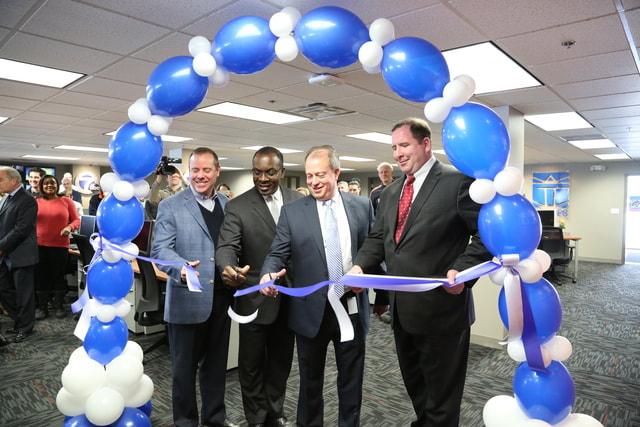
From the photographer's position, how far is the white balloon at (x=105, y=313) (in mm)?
1937

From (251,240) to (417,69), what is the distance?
1.26 metres

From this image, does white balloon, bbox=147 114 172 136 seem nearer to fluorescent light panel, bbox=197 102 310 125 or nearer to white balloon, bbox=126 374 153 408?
white balloon, bbox=126 374 153 408

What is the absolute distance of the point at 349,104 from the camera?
16.1 ft

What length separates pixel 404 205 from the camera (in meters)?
1.94

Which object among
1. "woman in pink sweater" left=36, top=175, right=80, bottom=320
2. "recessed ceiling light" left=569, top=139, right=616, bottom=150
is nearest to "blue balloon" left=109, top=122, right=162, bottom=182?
"woman in pink sweater" left=36, top=175, right=80, bottom=320

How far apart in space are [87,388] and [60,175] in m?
14.9

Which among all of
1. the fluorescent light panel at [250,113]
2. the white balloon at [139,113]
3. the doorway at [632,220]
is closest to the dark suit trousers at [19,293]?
the fluorescent light panel at [250,113]

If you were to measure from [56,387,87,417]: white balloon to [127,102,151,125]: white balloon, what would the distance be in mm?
1284

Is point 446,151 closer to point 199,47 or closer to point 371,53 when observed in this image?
point 371,53

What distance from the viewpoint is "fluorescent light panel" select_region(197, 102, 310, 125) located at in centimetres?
525

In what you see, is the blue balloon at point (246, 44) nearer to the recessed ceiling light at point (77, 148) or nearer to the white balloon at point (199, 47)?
the white balloon at point (199, 47)

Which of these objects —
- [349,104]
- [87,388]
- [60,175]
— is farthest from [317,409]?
[60,175]

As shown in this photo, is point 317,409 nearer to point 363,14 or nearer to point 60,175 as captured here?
point 363,14

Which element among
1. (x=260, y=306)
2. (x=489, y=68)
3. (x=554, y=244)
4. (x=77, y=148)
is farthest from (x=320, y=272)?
(x=77, y=148)
